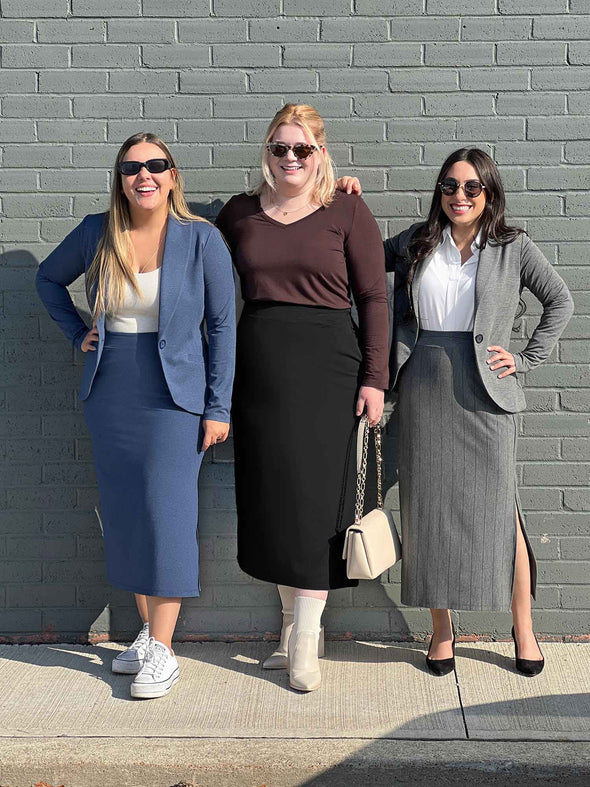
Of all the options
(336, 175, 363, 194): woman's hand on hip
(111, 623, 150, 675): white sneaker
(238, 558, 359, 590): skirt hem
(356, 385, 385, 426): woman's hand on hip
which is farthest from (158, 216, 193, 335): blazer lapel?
(111, 623, 150, 675): white sneaker

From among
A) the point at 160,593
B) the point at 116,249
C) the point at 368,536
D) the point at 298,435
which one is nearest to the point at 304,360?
the point at 298,435

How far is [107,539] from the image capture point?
3682 millimetres

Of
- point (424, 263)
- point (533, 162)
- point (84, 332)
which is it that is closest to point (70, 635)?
point (84, 332)

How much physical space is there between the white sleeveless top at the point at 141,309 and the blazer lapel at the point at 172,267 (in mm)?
47

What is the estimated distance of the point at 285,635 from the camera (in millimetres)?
3842

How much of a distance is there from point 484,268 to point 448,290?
153 mm

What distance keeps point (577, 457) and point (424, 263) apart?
1101 mm

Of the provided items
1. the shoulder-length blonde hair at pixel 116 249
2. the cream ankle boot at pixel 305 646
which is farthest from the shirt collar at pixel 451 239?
the cream ankle boot at pixel 305 646

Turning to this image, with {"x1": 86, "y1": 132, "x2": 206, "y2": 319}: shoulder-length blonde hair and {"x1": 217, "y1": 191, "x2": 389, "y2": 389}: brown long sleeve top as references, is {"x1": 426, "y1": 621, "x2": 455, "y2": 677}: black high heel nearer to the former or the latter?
{"x1": 217, "y1": 191, "x2": 389, "y2": 389}: brown long sleeve top

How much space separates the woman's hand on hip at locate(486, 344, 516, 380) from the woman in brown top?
0.40 m

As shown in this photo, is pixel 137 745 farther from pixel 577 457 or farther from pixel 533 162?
pixel 533 162

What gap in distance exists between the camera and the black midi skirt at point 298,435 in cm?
355

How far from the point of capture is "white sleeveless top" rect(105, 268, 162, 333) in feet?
11.5

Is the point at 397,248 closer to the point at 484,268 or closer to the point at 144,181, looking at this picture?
the point at 484,268
